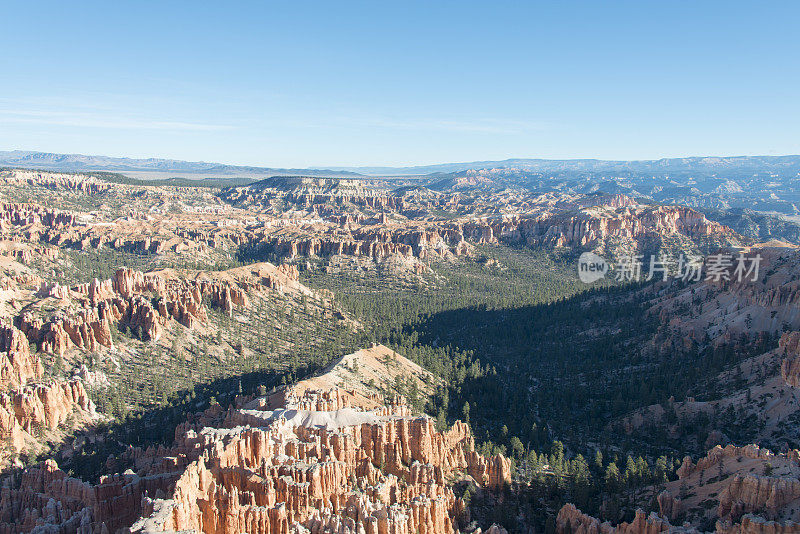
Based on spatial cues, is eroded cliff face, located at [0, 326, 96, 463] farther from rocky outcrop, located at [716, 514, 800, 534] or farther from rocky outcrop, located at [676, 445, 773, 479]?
rocky outcrop, located at [676, 445, 773, 479]

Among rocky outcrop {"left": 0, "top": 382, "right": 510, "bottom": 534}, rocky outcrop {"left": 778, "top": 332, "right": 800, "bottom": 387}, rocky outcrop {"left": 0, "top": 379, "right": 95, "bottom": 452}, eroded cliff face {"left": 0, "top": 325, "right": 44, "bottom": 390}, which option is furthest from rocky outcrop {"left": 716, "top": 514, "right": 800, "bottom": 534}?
eroded cliff face {"left": 0, "top": 325, "right": 44, "bottom": 390}

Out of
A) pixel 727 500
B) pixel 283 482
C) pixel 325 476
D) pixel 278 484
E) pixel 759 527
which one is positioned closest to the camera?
pixel 759 527

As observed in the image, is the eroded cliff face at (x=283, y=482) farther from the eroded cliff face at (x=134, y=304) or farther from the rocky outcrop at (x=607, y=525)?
the eroded cliff face at (x=134, y=304)

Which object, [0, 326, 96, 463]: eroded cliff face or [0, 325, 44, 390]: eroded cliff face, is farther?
[0, 325, 44, 390]: eroded cliff face

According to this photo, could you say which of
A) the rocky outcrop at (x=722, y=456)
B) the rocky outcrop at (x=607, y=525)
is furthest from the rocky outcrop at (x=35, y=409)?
the rocky outcrop at (x=722, y=456)

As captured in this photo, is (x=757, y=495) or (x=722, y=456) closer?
(x=757, y=495)

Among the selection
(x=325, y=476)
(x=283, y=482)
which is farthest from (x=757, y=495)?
(x=283, y=482)

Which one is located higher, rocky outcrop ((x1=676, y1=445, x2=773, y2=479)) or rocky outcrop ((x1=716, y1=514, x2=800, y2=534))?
rocky outcrop ((x1=716, y1=514, x2=800, y2=534))

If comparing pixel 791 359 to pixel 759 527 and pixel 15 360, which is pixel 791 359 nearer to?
pixel 759 527

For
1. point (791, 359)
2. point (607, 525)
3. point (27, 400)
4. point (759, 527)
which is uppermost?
point (791, 359)

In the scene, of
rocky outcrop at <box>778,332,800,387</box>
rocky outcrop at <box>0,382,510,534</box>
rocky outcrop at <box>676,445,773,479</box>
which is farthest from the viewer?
rocky outcrop at <box>778,332,800,387</box>

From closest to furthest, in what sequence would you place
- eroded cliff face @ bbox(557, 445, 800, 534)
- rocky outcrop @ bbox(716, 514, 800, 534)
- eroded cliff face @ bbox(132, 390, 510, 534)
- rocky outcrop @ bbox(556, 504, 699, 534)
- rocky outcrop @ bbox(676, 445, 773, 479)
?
1. rocky outcrop @ bbox(716, 514, 800, 534)
2. eroded cliff face @ bbox(557, 445, 800, 534)
3. eroded cliff face @ bbox(132, 390, 510, 534)
4. rocky outcrop @ bbox(556, 504, 699, 534)
5. rocky outcrop @ bbox(676, 445, 773, 479)

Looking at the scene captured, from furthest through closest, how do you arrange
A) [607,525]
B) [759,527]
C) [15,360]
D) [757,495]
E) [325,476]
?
[15,360] < [325,476] < [607,525] < [757,495] < [759,527]
